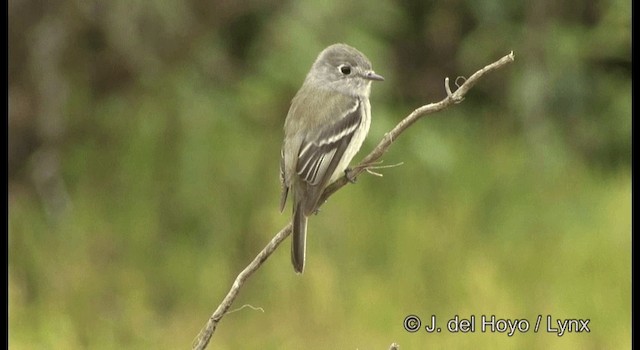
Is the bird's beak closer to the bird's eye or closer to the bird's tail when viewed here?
the bird's eye

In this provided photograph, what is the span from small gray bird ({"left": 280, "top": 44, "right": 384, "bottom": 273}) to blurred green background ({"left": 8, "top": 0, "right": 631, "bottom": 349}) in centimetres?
161

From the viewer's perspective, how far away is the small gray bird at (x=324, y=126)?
13.6 ft

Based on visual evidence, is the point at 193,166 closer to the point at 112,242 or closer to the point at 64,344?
the point at 112,242

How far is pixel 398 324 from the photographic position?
6.54 m

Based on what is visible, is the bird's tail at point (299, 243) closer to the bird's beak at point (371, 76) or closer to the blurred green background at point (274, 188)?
the bird's beak at point (371, 76)

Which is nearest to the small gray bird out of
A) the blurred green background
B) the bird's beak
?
the bird's beak

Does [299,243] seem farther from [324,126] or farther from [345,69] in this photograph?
[345,69]

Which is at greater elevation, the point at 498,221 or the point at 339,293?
the point at 498,221

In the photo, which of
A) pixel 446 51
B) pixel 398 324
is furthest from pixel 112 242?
pixel 446 51

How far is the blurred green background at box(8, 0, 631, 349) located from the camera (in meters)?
6.70

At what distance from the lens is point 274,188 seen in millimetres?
7730

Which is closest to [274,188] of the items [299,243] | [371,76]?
[371,76]

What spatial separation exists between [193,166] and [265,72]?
95cm

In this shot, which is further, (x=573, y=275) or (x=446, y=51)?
(x=446, y=51)
